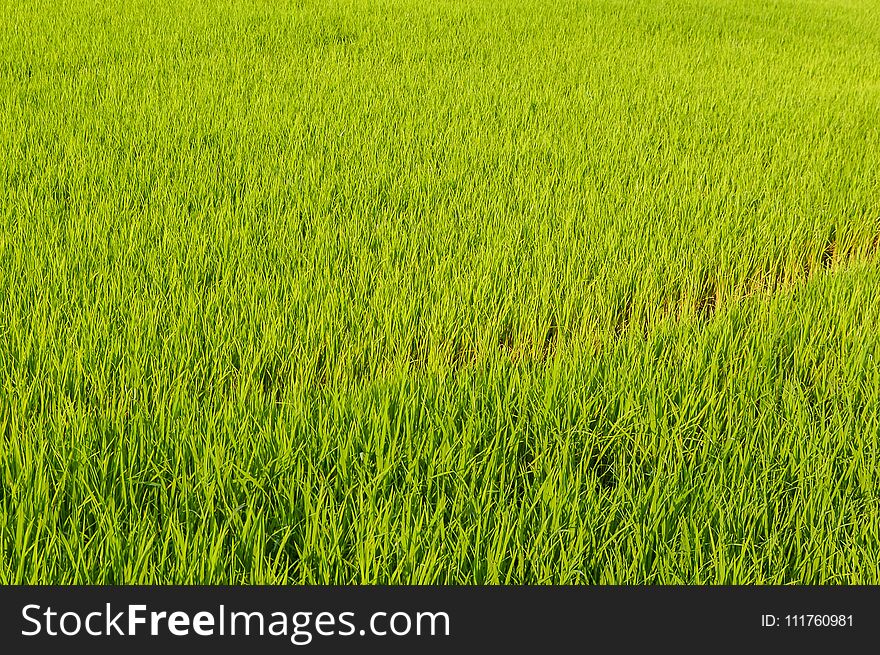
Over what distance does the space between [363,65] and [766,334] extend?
353 centimetres

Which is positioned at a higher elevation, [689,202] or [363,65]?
[363,65]

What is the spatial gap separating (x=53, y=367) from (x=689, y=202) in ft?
7.24

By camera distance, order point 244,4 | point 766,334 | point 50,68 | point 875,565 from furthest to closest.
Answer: point 244,4
point 50,68
point 766,334
point 875,565

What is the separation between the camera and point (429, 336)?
5.90 ft

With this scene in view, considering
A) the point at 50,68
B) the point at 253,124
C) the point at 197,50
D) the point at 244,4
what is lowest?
the point at 253,124

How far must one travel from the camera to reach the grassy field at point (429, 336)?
1188mm

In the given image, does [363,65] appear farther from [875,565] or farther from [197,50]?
[875,565]

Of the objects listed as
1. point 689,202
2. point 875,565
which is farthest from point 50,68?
point 875,565

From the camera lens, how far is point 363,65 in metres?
4.64

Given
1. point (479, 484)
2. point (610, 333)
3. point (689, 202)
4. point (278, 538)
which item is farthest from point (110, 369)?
point (689, 202)

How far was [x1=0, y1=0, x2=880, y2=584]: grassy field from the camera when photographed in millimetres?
1188

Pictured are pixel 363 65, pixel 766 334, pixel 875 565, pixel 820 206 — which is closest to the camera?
pixel 875 565

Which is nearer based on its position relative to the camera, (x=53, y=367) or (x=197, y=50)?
(x=53, y=367)

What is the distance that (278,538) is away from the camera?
47.4 inches
